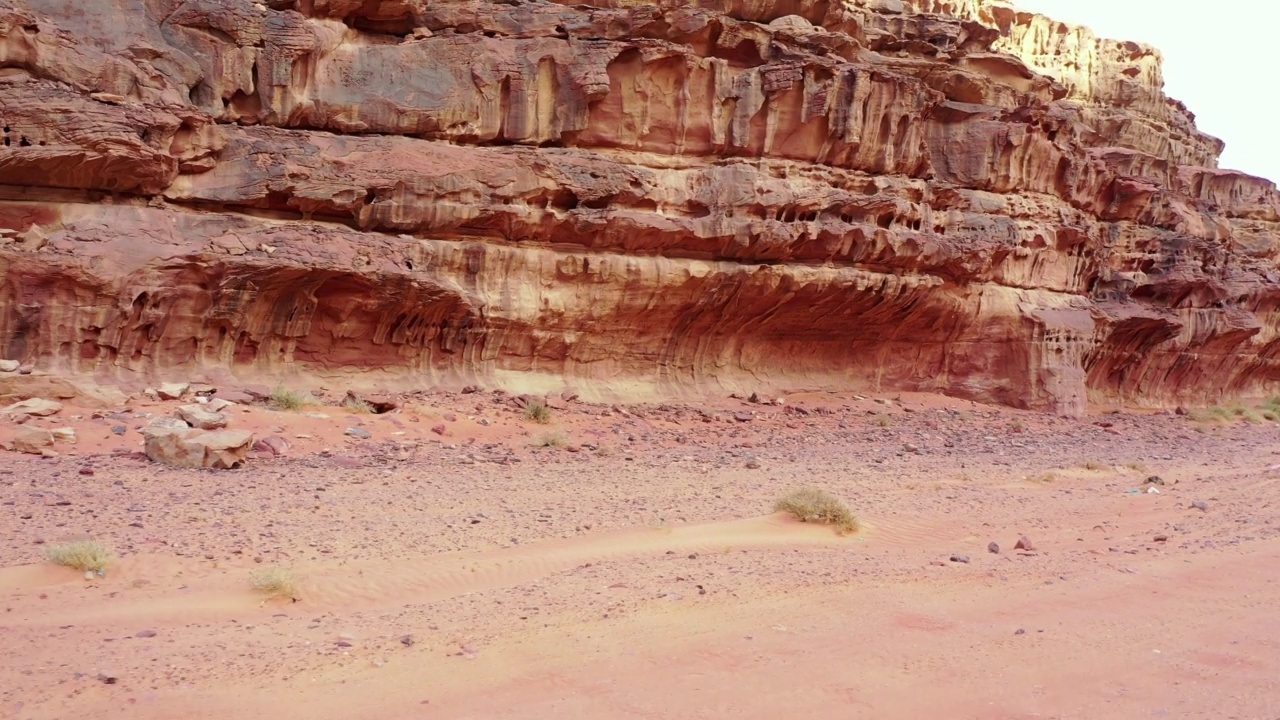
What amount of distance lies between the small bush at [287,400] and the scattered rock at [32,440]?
3.38 meters

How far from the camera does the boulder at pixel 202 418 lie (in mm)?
11461

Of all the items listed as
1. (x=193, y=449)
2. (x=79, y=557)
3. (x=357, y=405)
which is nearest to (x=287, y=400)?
(x=357, y=405)

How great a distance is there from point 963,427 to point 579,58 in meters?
10.3

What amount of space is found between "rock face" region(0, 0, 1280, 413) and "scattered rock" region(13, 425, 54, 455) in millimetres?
3347

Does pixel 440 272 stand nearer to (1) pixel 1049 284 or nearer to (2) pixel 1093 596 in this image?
(2) pixel 1093 596

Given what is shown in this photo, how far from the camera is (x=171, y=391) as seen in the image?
13.3 m

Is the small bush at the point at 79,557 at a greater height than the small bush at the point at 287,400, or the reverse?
the small bush at the point at 79,557

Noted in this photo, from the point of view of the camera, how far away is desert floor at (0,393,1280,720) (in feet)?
16.3

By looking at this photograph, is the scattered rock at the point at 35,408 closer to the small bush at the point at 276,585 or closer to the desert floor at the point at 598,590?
the desert floor at the point at 598,590

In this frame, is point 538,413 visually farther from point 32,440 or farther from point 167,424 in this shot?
point 32,440

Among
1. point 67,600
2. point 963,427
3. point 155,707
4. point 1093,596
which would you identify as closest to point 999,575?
point 1093,596

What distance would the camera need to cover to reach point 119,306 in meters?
13.6

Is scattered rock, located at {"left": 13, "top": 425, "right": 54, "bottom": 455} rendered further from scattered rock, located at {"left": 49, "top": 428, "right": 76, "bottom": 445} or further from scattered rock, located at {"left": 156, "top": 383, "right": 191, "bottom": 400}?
scattered rock, located at {"left": 156, "top": 383, "right": 191, "bottom": 400}

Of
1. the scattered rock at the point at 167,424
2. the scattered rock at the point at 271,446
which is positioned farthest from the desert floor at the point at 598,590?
the scattered rock at the point at 167,424
